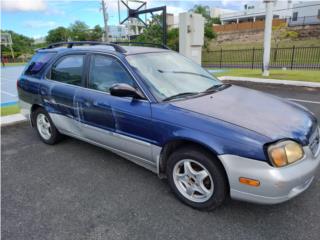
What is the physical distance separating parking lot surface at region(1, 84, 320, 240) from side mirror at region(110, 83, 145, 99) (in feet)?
3.60

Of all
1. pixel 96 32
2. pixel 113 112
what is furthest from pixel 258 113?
pixel 96 32

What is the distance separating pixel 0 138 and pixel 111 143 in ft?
9.69

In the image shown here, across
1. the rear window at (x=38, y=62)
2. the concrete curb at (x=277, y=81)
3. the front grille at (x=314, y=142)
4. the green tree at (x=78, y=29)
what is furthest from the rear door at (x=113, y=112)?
the green tree at (x=78, y=29)

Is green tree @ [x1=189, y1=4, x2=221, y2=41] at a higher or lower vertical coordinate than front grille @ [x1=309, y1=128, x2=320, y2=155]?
higher

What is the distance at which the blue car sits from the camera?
2127 mm

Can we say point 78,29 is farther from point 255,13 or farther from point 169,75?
point 169,75

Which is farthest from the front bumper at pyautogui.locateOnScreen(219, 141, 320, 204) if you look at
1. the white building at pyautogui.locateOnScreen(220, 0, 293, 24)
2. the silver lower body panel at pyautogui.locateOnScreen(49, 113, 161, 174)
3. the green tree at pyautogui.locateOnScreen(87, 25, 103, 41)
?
the green tree at pyautogui.locateOnScreen(87, 25, 103, 41)

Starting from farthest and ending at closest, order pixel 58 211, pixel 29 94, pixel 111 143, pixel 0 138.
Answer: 1. pixel 0 138
2. pixel 29 94
3. pixel 111 143
4. pixel 58 211

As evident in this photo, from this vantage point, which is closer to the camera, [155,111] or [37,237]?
[37,237]

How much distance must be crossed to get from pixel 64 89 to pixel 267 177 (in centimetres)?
294

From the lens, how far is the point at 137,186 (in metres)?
3.04

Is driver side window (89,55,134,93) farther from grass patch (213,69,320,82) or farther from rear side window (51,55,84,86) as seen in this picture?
grass patch (213,69,320,82)

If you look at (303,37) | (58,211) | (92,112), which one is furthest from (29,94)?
(303,37)

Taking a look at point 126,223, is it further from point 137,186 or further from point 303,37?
point 303,37
